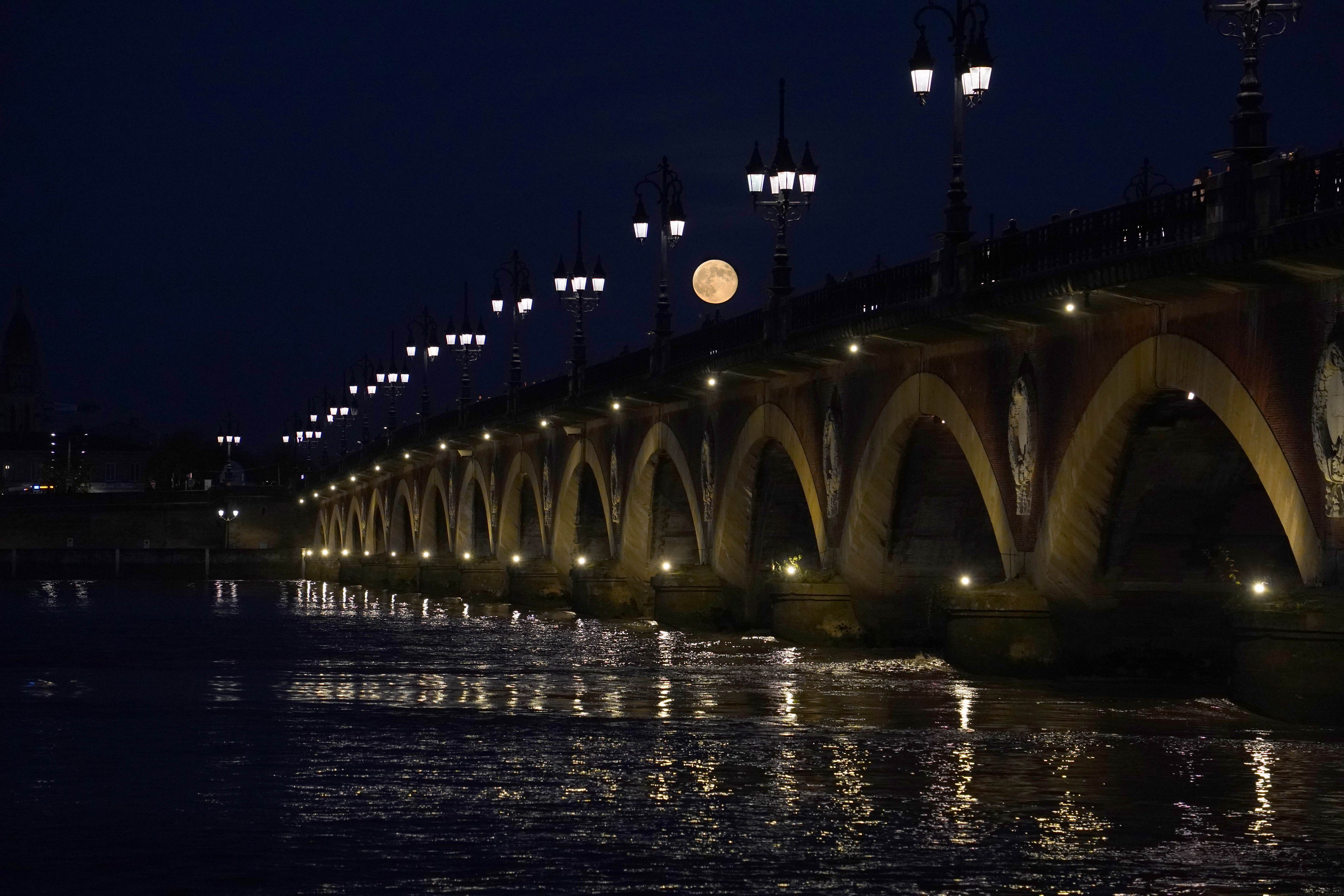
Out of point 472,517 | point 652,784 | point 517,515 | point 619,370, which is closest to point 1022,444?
point 652,784

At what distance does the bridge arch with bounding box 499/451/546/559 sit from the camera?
2643 inches

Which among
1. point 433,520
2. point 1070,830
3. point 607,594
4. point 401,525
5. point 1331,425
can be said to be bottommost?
A: point 1070,830

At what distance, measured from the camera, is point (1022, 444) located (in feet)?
92.3

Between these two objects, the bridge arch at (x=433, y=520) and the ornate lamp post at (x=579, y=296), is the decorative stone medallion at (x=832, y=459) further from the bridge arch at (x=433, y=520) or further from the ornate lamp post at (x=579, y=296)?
the bridge arch at (x=433, y=520)

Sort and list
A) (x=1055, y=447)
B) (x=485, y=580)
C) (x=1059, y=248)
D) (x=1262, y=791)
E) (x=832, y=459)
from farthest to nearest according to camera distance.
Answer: (x=485, y=580) < (x=832, y=459) < (x=1055, y=447) < (x=1059, y=248) < (x=1262, y=791)

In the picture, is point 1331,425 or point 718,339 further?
point 718,339

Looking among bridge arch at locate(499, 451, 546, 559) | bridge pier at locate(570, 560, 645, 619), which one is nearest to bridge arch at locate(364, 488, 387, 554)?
bridge arch at locate(499, 451, 546, 559)

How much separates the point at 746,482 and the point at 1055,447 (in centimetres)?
1570

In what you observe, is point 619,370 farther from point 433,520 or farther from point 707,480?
point 433,520

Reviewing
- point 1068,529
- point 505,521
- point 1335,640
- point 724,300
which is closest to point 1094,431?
point 1068,529

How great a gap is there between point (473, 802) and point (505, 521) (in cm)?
5363

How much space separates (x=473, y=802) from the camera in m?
15.5

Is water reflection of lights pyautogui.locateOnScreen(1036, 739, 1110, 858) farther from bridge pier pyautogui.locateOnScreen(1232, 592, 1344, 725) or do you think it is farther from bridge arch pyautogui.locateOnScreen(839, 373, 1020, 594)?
bridge arch pyautogui.locateOnScreen(839, 373, 1020, 594)

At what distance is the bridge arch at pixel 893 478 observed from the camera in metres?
29.3
